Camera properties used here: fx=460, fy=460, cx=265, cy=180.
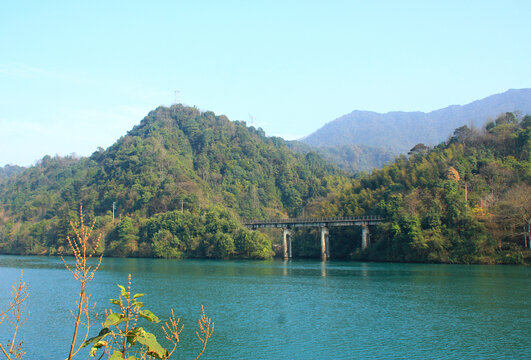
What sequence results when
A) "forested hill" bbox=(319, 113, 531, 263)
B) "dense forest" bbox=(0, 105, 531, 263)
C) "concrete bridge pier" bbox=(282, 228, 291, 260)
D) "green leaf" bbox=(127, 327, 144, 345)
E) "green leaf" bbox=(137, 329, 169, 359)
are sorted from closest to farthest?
1. "green leaf" bbox=(127, 327, 144, 345)
2. "green leaf" bbox=(137, 329, 169, 359)
3. "forested hill" bbox=(319, 113, 531, 263)
4. "dense forest" bbox=(0, 105, 531, 263)
5. "concrete bridge pier" bbox=(282, 228, 291, 260)

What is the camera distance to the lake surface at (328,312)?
815 inches

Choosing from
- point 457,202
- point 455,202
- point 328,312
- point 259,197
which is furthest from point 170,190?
point 328,312

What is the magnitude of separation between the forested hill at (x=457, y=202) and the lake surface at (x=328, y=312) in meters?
9.58

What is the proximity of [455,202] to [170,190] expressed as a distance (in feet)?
192

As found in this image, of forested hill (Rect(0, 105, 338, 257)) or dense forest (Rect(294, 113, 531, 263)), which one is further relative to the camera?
forested hill (Rect(0, 105, 338, 257))

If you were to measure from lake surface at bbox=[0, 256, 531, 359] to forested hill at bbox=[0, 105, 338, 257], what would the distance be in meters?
34.6

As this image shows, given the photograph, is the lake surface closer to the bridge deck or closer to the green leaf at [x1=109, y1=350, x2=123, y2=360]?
the green leaf at [x1=109, y1=350, x2=123, y2=360]

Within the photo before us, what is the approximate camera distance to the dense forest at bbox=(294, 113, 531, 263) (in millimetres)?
58000

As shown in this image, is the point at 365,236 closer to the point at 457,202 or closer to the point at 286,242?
the point at 457,202

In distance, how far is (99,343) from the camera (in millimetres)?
5574

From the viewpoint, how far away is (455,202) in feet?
202

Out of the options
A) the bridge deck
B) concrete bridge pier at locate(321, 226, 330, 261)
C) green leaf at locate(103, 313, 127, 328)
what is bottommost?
concrete bridge pier at locate(321, 226, 330, 261)

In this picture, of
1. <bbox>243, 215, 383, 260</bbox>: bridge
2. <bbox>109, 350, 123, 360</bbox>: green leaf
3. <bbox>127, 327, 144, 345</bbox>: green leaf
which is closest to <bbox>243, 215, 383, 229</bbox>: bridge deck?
<bbox>243, 215, 383, 260</bbox>: bridge

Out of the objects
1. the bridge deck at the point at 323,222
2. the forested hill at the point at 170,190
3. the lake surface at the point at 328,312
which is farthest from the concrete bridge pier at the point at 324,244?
the lake surface at the point at 328,312
